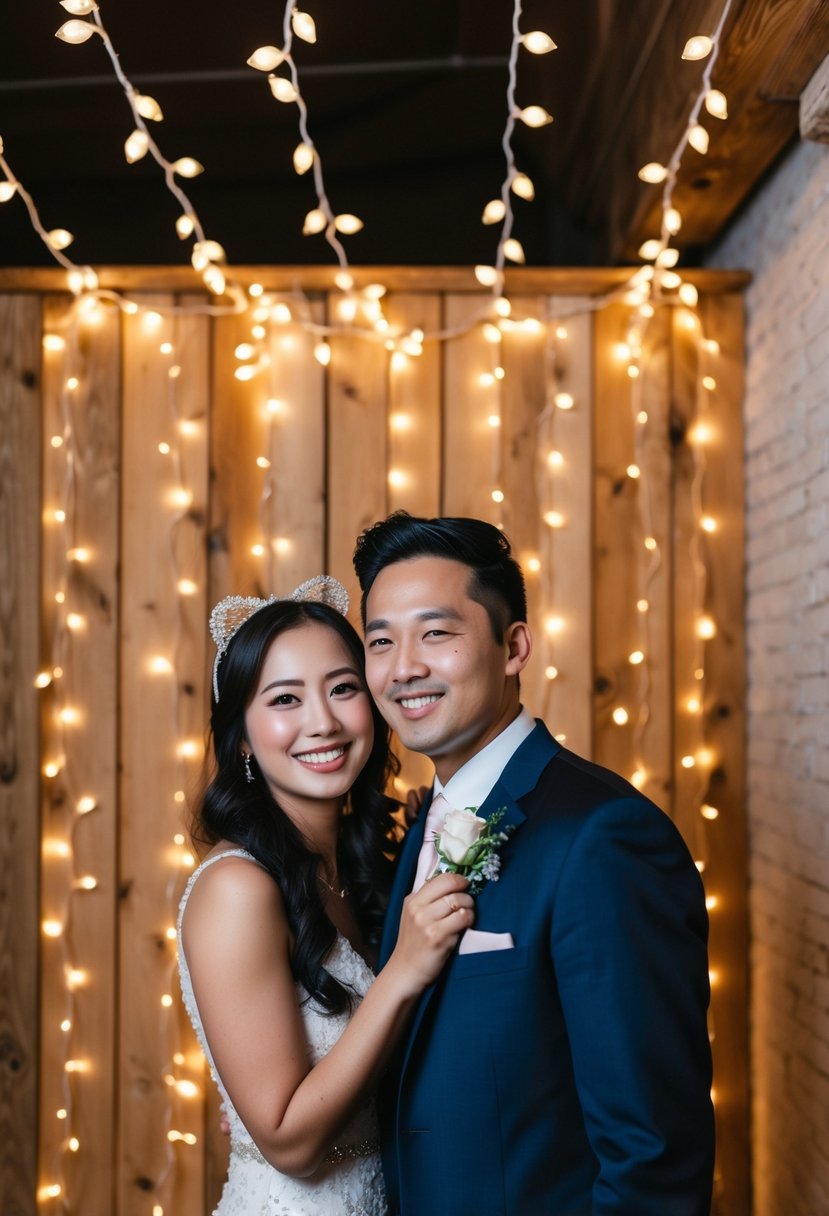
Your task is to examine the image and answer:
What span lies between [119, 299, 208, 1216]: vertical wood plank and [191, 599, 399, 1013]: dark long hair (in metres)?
0.88

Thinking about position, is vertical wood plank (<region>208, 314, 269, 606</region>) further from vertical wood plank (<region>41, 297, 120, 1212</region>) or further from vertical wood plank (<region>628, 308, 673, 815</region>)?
vertical wood plank (<region>628, 308, 673, 815</region>)

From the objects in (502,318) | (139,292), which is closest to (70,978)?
(139,292)

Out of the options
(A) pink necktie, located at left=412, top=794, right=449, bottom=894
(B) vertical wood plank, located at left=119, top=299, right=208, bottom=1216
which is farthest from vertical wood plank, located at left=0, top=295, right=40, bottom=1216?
(A) pink necktie, located at left=412, top=794, right=449, bottom=894

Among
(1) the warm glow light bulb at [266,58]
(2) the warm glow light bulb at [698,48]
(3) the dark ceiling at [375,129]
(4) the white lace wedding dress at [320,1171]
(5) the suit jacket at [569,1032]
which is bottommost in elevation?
(4) the white lace wedding dress at [320,1171]

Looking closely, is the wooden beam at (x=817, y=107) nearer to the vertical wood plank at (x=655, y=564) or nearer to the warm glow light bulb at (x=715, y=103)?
the warm glow light bulb at (x=715, y=103)

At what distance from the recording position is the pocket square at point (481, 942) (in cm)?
156

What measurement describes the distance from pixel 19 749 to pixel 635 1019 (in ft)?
7.23

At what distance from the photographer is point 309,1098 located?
1.75 m

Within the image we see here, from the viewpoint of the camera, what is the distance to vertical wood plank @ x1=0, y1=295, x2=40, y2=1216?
304 centimetres

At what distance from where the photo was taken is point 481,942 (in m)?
1.58

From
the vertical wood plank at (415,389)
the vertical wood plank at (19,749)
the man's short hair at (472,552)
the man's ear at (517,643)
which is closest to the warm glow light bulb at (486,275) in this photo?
the vertical wood plank at (415,389)

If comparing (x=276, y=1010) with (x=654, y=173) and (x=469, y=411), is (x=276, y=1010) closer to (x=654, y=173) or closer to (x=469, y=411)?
(x=469, y=411)

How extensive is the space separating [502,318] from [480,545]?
1.52 meters

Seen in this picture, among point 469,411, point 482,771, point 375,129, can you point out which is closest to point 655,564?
point 469,411
